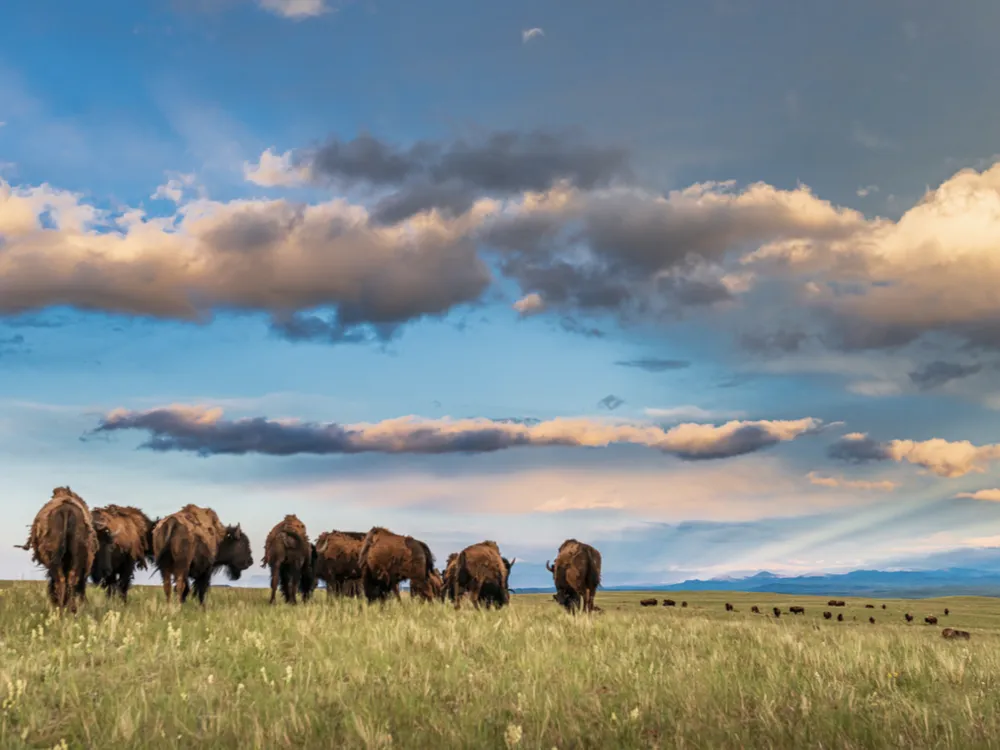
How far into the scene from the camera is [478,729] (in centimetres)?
725

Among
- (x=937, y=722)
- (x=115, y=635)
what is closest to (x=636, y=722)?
(x=937, y=722)

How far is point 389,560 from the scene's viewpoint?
2459 cm

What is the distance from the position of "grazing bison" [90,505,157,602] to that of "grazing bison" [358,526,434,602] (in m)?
6.15

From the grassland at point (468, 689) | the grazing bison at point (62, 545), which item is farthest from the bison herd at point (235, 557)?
the grassland at point (468, 689)

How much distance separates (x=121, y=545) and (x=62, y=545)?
200 inches

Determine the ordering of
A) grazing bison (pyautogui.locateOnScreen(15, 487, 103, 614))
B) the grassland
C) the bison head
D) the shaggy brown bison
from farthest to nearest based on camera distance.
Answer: the shaggy brown bison → the bison head → grazing bison (pyautogui.locateOnScreen(15, 487, 103, 614)) → the grassland

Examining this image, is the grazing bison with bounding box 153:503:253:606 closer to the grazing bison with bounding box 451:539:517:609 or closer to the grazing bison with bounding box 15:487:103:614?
the grazing bison with bounding box 15:487:103:614

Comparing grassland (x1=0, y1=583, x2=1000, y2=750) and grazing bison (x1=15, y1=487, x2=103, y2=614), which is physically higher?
grazing bison (x1=15, y1=487, x2=103, y2=614)

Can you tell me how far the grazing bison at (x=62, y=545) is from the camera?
17.2 meters

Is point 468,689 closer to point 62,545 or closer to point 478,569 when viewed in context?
point 62,545

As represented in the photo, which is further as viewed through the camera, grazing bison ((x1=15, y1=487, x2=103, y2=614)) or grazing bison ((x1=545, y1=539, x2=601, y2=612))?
grazing bison ((x1=545, y1=539, x2=601, y2=612))

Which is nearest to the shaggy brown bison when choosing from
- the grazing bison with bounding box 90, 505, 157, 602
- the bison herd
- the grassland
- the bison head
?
the bison herd

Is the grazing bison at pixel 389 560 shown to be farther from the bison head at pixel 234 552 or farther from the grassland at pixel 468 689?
the grassland at pixel 468 689

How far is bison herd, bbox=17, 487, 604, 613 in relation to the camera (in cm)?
1741
